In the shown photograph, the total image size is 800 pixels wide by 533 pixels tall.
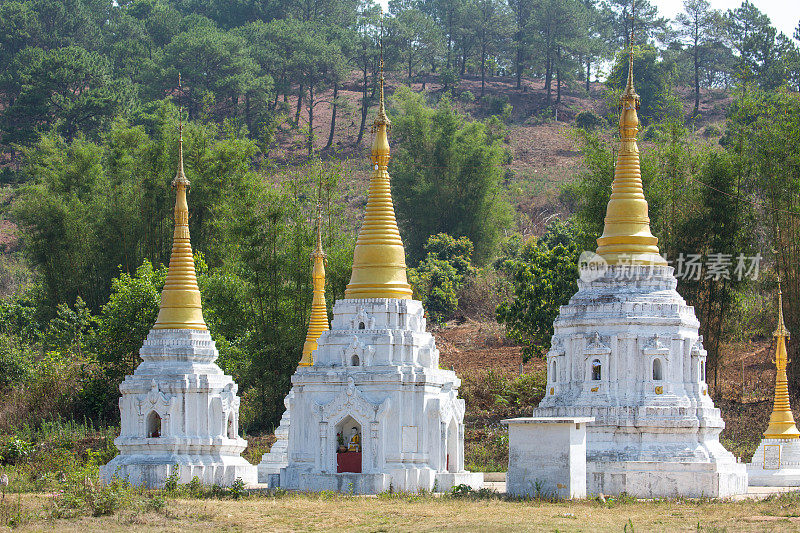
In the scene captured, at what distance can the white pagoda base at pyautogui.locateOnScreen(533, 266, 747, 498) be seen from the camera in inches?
1237

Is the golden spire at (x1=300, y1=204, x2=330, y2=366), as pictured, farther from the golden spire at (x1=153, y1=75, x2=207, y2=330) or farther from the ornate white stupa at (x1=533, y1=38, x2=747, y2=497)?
the ornate white stupa at (x1=533, y1=38, x2=747, y2=497)

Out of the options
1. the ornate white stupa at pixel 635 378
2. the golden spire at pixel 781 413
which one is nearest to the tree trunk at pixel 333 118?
the golden spire at pixel 781 413

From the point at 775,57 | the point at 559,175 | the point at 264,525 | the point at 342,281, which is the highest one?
the point at 775,57

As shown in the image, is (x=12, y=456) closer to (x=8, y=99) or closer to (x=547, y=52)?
(x=8, y=99)

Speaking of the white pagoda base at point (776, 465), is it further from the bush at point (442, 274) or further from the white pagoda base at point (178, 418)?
the bush at point (442, 274)

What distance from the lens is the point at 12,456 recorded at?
39.9m

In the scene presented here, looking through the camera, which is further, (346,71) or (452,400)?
(346,71)

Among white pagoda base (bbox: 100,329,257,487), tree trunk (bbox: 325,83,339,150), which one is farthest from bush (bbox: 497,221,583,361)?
tree trunk (bbox: 325,83,339,150)

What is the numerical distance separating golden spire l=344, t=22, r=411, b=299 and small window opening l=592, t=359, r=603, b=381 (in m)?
4.88

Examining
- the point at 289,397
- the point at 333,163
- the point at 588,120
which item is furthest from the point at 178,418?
the point at 588,120

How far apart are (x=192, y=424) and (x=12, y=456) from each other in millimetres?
8836

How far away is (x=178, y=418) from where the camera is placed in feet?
111

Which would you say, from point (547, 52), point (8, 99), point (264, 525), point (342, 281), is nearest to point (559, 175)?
point (547, 52)

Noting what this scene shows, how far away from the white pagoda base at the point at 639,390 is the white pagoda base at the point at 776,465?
4.22 m
